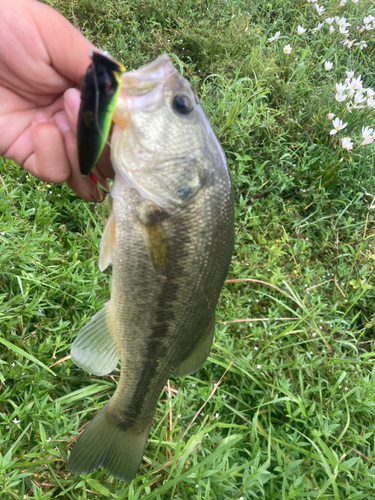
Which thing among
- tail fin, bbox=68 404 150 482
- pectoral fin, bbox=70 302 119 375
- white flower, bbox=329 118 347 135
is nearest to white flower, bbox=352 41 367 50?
white flower, bbox=329 118 347 135

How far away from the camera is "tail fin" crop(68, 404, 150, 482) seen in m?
1.63

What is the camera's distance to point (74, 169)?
1779 millimetres

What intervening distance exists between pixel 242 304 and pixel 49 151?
1.99m

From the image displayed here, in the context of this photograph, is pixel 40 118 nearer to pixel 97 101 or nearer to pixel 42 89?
pixel 42 89

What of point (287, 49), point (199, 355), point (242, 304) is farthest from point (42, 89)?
point (287, 49)

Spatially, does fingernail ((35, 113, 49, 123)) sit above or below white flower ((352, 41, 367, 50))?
below

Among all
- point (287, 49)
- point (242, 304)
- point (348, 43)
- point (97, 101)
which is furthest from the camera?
point (348, 43)

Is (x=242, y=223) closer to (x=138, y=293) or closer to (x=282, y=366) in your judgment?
(x=282, y=366)

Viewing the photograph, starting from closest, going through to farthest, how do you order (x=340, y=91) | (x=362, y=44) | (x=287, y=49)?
(x=340, y=91), (x=287, y=49), (x=362, y=44)

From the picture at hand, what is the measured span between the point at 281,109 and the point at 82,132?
344cm

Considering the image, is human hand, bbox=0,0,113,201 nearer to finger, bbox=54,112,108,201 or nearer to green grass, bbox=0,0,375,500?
finger, bbox=54,112,108,201

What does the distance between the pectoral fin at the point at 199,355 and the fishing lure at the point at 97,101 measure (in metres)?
0.91

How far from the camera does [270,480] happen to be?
229 cm

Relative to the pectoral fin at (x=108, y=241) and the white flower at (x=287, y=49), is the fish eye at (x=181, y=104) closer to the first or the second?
the pectoral fin at (x=108, y=241)
